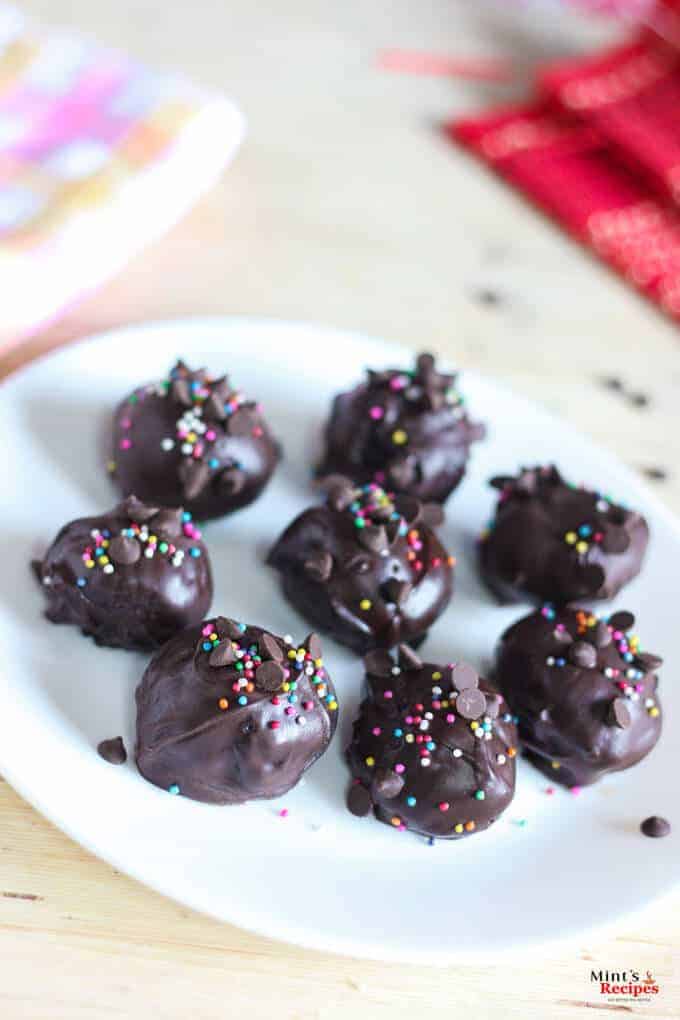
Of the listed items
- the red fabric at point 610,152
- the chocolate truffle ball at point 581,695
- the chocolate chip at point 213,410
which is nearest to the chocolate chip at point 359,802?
the chocolate truffle ball at point 581,695

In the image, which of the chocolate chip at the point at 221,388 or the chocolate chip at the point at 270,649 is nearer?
the chocolate chip at the point at 270,649

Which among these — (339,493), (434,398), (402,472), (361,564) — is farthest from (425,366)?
(361,564)

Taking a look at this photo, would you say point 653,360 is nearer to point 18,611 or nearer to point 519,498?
point 519,498

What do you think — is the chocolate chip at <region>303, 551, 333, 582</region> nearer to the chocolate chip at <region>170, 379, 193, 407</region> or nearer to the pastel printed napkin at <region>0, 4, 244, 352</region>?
the chocolate chip at <region>170, 379, 193, 407</region>

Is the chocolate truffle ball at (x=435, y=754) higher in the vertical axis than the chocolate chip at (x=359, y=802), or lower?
higher

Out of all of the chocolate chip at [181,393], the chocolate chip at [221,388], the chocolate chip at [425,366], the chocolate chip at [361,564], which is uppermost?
the chocolate chip at [425,366]

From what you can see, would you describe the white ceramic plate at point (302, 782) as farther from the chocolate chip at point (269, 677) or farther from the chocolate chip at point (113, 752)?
the chocolate chip at point (269, 677)

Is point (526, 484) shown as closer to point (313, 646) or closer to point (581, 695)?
point (581, 695)

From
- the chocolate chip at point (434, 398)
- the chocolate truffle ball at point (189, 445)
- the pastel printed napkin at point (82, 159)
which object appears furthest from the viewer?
the pastel printed napkin at point (82, 159)
